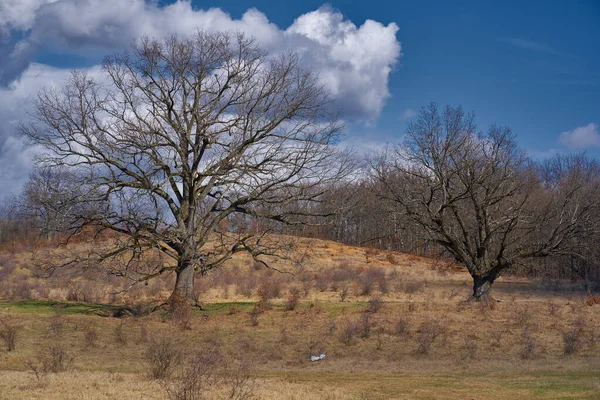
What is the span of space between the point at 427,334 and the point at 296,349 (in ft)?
14.0

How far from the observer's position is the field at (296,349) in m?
11.8

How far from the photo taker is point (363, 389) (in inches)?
485

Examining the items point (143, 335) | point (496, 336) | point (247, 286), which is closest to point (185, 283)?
point (143, 335)

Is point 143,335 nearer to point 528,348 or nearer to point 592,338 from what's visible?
point 528,348

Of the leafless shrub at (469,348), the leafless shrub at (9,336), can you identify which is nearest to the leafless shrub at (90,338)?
the leafless shrub at (9,336)

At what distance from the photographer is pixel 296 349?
18.3 m

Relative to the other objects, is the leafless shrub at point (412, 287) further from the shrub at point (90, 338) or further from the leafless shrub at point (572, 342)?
the shrub at point (90, 338)

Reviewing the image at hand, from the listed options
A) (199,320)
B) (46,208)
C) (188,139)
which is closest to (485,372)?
(199,320)

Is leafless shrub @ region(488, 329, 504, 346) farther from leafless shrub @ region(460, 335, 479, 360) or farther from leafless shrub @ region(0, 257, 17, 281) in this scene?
leafless shrub @ region(0, 257, 17, 281)

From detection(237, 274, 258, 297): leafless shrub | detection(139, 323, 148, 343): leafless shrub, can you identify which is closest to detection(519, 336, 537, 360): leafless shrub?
detection(139, 323, 148, 343): leafless shrub

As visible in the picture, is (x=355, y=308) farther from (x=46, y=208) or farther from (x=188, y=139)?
(x=46, y=208)

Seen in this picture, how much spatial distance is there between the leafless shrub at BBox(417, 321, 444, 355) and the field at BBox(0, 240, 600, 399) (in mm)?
45

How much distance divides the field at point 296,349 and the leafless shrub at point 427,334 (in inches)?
1.8

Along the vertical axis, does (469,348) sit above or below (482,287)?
below
